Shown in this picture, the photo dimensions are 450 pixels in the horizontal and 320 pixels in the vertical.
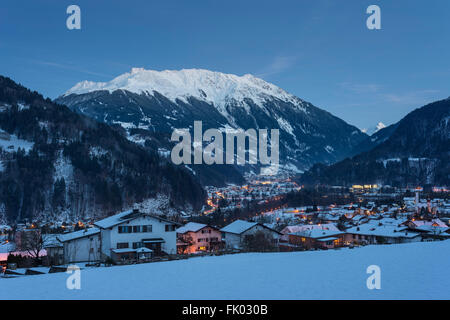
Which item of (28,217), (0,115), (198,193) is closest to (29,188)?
(28,217)

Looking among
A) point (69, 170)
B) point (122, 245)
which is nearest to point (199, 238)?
point (122, 245)

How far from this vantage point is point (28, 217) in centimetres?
9875

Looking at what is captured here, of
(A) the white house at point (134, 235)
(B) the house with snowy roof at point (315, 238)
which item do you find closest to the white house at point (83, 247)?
(A) the white house at point (134, 235)

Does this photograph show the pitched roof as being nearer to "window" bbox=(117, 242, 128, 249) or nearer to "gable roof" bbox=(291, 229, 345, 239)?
"gable roof" bbox=(291, 229, 345, 239)

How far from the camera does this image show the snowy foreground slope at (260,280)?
35.2ft

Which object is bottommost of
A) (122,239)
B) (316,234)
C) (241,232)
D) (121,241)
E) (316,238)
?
(316,238)

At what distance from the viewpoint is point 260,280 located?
12758 millimetres

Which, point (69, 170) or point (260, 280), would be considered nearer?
point (260, 280)

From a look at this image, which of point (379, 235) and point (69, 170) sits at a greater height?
point (69, 170)

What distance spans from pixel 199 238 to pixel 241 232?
24.8ft

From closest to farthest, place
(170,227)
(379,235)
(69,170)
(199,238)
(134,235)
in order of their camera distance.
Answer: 1. (134,235)
2. (170,227)
3. (199,238)
4. (379,235)
5. (69,170)

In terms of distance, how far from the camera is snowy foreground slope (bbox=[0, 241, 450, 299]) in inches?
422

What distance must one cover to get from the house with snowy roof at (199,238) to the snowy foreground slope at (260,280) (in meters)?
33.3

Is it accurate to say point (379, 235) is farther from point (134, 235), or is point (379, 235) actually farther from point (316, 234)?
point (134, 235)
